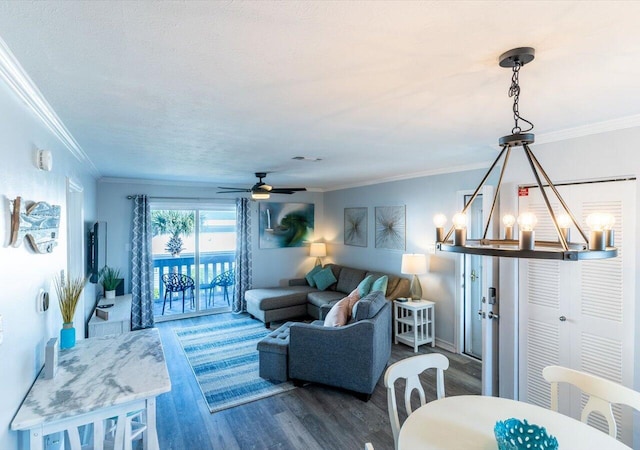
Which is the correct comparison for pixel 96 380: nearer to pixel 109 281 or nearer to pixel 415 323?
pixel 109 281

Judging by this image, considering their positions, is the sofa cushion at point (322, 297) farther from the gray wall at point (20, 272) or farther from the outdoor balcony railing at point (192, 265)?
the gray wall at point (20, 272)

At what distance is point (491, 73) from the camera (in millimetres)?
1653

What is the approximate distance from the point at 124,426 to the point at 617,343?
330cm

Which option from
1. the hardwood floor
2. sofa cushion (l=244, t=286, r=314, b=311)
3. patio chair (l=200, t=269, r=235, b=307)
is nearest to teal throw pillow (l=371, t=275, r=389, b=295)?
the hardwood floor

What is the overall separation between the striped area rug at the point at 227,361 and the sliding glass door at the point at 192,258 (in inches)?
32.3

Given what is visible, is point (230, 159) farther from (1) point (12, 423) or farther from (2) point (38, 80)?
(1) point (12, 423)

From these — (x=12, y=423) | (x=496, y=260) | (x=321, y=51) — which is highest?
(x=321, y=51)

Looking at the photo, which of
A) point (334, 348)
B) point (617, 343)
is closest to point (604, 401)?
point (617, 343)

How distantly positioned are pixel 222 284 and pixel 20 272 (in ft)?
17.2

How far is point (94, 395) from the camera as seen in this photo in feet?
6.17

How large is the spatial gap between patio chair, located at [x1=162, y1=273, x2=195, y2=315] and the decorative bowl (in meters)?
5.93

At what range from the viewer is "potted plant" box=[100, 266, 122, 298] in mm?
5066

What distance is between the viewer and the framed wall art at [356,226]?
6344mm

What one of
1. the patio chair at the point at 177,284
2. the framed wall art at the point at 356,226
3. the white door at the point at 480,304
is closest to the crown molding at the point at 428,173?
the white door at the point at 480,304
